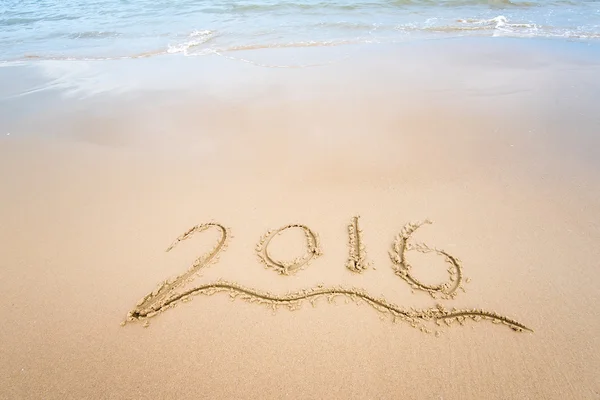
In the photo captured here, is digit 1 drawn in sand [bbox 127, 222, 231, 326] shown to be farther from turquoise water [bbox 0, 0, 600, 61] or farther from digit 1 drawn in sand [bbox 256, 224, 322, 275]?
turquoise water [bbox 0, 0, 600, 61]

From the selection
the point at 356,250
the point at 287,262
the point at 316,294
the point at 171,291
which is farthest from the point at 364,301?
the point at 171,291

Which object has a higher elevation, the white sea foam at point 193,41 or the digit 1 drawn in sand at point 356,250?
the white sea foam at point 193,41

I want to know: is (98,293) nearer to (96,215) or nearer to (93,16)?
(96,215)

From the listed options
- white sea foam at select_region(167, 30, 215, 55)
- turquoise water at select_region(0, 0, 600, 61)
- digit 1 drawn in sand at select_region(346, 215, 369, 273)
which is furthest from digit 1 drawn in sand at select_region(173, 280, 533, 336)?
white sea foam at select_region(167, 30, 215, 55)

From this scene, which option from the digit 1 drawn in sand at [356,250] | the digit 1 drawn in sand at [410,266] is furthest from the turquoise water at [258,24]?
the digit 1 drawn in sand at [410,266]

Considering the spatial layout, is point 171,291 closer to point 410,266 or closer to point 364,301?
point 364,301

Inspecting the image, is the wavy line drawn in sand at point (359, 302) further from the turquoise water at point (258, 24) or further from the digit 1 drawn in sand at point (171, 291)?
the turquoise water at point (258, 24)
